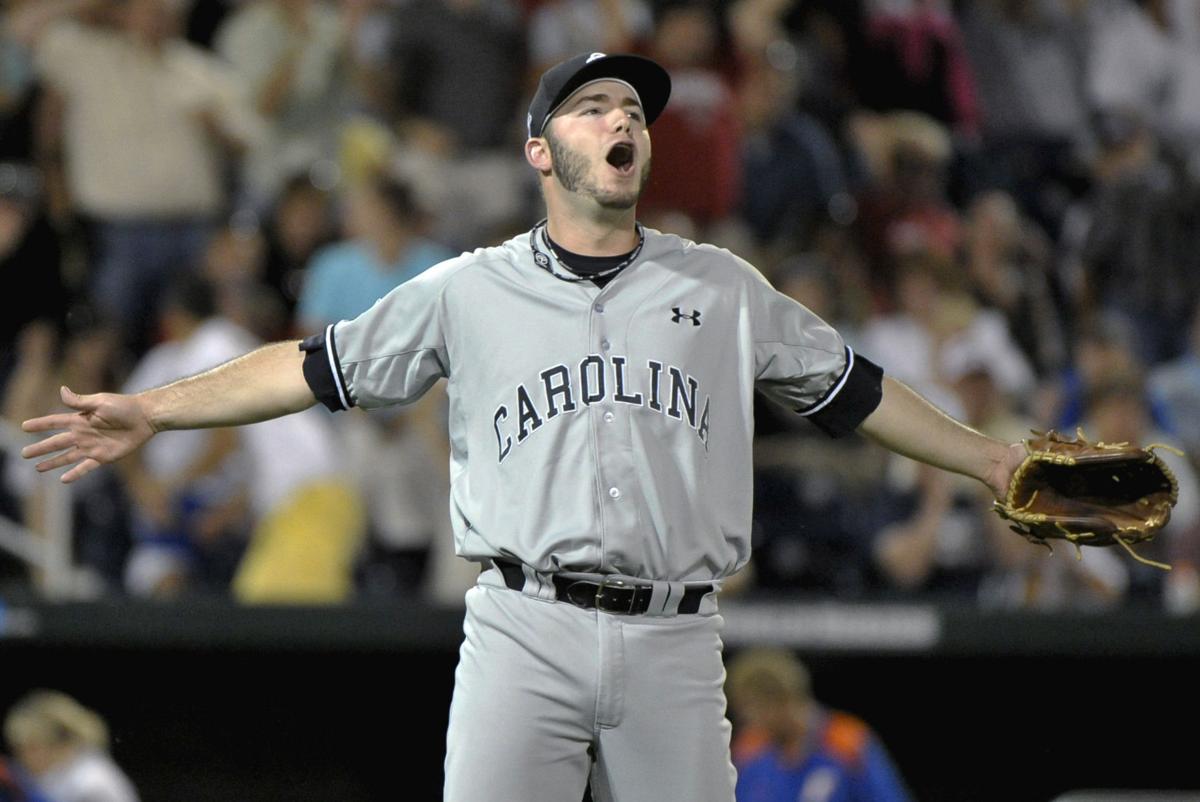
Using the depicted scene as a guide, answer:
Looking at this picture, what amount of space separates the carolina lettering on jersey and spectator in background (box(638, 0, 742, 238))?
470 centimetres

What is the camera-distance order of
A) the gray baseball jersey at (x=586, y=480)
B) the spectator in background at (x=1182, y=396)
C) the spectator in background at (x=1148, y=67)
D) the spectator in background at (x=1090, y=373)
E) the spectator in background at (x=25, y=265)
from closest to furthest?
1. the gray baseball jersey at (x=586, y=480)
2. the spectator in background at (x=25, y=265)
3. the spectator in background at (x=1090, y=373)
4. the spectator in background at (x=1182, y=396)
5. the spectator in background at (x=1148, y=67)

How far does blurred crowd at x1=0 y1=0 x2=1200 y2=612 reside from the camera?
6781mm

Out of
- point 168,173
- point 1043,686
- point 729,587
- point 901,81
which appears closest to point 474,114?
point 168,173

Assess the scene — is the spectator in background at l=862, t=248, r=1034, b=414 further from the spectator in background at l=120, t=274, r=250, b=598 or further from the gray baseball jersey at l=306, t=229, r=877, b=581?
the gray baseball jersey at l=306, t=229, r=877, b=581

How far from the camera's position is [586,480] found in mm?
3158

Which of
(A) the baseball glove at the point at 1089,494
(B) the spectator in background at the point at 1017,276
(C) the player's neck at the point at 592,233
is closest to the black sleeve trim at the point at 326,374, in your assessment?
(C) the player's neck at the point at 592,233

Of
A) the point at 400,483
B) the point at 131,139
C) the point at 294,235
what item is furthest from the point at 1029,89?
the point at 131,139

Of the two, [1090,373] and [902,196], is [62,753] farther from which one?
[902,196]

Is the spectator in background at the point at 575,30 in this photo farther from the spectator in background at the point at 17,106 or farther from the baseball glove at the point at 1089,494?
the baseball glove at the point at 1089,494

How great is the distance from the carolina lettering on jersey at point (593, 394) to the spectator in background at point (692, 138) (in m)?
4.70

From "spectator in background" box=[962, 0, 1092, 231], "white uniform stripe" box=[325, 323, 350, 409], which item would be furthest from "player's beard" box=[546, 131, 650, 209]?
"spectator in background" box=[962, 0, 1092, 231]

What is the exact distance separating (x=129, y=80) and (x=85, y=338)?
1.37 meters

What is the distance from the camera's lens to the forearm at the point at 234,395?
329cm

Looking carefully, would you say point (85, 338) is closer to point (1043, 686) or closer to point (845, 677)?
point (845, 677)
